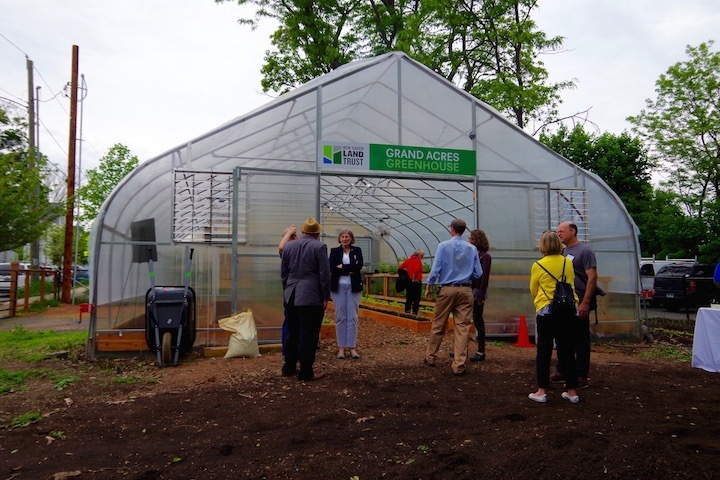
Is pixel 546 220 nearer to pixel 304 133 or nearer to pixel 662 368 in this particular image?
pixel 662 368

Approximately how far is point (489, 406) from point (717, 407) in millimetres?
2037

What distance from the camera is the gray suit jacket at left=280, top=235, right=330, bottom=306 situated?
19.7ft

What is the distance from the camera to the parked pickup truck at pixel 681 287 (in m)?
16.5

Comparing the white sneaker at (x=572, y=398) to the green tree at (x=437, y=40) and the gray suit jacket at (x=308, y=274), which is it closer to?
the gray suit jacket at (x=308, y=274)

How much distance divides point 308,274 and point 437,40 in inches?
668

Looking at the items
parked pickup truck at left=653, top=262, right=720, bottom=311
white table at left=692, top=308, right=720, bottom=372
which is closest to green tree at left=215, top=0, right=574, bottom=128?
parked pickup truck at left=653, top=262, right=720, bottom=311

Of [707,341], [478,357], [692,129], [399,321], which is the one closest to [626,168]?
[692,129]

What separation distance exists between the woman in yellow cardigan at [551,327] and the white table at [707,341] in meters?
2.99

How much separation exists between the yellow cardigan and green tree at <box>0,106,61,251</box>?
14.8 m

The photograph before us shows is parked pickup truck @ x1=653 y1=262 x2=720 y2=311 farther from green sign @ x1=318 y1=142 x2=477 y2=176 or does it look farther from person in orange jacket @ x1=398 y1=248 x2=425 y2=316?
green sign @ x1=318 y1=142 x2=477 y2=176

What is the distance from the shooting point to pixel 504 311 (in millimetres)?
9406

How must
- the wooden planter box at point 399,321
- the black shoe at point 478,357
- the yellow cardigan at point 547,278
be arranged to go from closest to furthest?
the yellow cardigan at point 547,278, the black shoe at point 478,357, the wooden planter box at point 399,321

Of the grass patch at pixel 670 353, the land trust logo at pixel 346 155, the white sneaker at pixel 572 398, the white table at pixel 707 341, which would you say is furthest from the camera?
the land trust logo at pixel 346 155

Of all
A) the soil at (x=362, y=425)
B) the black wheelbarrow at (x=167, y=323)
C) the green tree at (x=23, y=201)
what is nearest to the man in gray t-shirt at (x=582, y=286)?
the soil at (x=362, y=425)
